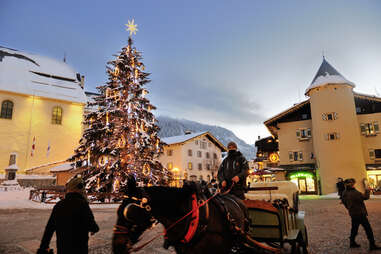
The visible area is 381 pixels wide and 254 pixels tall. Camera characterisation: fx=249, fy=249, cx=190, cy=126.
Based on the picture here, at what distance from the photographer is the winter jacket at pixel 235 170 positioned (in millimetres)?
4547

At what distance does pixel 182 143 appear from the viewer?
1871 inches

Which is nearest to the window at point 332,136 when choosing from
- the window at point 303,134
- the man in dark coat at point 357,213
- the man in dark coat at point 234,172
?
the window at point 303,134

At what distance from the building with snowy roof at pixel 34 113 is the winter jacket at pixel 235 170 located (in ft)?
150

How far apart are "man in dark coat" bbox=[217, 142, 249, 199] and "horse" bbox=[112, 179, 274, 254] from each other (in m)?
0.93

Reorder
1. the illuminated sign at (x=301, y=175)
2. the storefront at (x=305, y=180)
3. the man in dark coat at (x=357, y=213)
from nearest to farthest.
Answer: the man in dark coat at (x=357, y=213)
the storefront at (x=305, y=180)
the illuminated sign at (x=301, y=175)

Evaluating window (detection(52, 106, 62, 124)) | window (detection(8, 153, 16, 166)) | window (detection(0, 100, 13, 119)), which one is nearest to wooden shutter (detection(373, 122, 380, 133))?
window (detection(52, 106, 62, 124))

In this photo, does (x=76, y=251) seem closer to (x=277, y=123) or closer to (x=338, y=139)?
(x=338, y=139)

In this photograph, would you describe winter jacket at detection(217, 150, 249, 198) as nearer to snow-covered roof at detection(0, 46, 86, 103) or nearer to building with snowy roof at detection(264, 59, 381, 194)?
building with snowy roof at detection(264, 59, 381, 194)

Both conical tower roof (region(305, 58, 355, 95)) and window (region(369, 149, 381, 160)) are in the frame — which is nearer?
window (region(369, 149, 381, 160))

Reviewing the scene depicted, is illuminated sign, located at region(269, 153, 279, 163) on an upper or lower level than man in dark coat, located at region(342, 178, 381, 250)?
upper

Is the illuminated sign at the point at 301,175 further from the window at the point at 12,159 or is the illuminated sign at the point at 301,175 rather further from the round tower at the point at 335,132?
the window at the point at 12,159

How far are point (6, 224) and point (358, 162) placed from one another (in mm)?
34476

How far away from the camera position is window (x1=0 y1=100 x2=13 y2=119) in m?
42.4

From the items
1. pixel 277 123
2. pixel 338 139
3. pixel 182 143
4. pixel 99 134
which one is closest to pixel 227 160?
pixel 99 134
